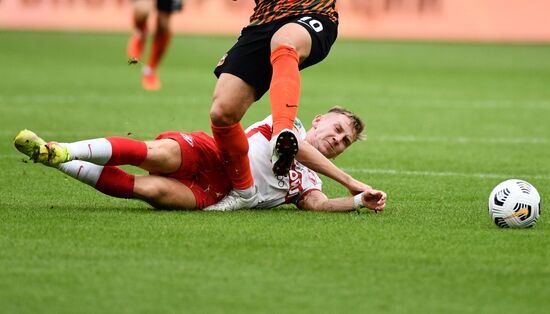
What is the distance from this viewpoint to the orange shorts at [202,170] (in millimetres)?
6410

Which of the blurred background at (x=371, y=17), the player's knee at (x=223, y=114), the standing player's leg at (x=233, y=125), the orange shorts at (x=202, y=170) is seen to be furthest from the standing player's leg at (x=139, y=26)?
the player's knee at (x=223, y=114)

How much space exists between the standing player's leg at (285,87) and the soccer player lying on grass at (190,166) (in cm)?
43

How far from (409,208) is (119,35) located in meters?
20.8

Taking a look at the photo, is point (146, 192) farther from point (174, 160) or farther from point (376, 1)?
point (376, 1)

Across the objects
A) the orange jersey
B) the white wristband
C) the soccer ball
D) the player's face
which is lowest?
the white wristband

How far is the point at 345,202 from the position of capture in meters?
6.51

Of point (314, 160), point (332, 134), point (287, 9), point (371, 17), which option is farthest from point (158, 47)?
point (371, 17)

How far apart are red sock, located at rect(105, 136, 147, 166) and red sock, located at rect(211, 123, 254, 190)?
1.35 ft

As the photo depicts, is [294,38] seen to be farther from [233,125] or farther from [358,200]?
[358,200]

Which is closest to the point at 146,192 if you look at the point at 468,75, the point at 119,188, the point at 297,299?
the point at 119,188

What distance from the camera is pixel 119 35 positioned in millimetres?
27031

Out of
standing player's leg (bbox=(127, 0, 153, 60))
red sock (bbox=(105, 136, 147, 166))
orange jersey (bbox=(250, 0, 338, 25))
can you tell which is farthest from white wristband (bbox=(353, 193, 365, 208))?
standing player's leg (bbox=(127, 0, 153, 60))

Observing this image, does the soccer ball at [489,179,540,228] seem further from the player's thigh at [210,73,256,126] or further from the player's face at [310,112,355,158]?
the player's thigh at [210,73,256,126]

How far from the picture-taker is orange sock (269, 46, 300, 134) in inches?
233
